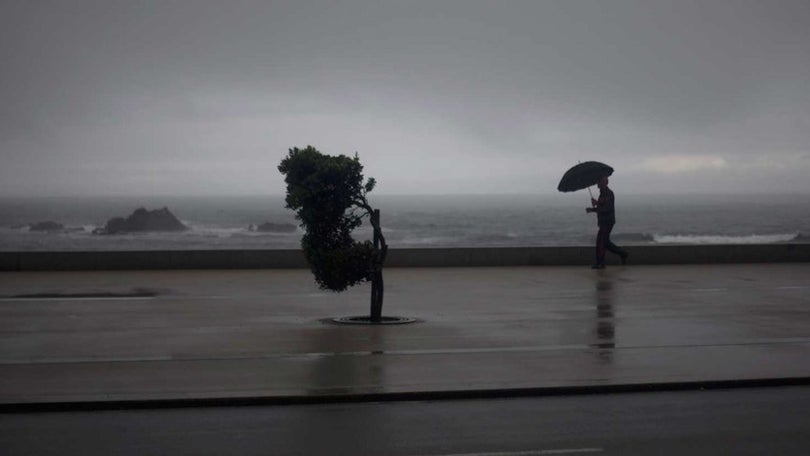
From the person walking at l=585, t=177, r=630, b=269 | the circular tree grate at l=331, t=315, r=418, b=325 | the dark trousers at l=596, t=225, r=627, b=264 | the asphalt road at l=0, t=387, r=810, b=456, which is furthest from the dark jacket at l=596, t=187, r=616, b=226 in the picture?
the asphalt road at l=0, t=387, r=810, b=456

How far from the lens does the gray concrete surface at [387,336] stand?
10562mm

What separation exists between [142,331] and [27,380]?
3.67 meters

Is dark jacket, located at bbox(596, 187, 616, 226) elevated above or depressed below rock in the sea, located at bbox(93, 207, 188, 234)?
below

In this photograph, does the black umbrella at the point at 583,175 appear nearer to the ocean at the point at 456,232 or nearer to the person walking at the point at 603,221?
the person walking at the point at 603,221

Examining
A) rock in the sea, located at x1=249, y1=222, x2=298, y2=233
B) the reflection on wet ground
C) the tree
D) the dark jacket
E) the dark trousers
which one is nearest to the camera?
the reflection on wet ground

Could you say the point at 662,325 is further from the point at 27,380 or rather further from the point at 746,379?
the point at 27,380

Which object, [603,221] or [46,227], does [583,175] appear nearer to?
[603,221]

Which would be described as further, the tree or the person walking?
the person walking

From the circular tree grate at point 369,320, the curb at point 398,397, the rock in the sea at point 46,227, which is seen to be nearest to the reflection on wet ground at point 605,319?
the curb at point 398,397

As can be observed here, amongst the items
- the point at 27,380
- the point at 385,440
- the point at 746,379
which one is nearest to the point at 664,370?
the point at 746,379

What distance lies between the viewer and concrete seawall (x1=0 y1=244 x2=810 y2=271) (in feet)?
79.0

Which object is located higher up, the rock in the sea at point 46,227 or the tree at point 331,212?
the rock in the sea at point 46,227

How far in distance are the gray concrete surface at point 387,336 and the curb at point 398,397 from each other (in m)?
0.04

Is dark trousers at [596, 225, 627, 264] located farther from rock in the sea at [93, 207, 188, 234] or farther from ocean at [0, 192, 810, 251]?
rock in the sea at [93, 207, 188, 234]
